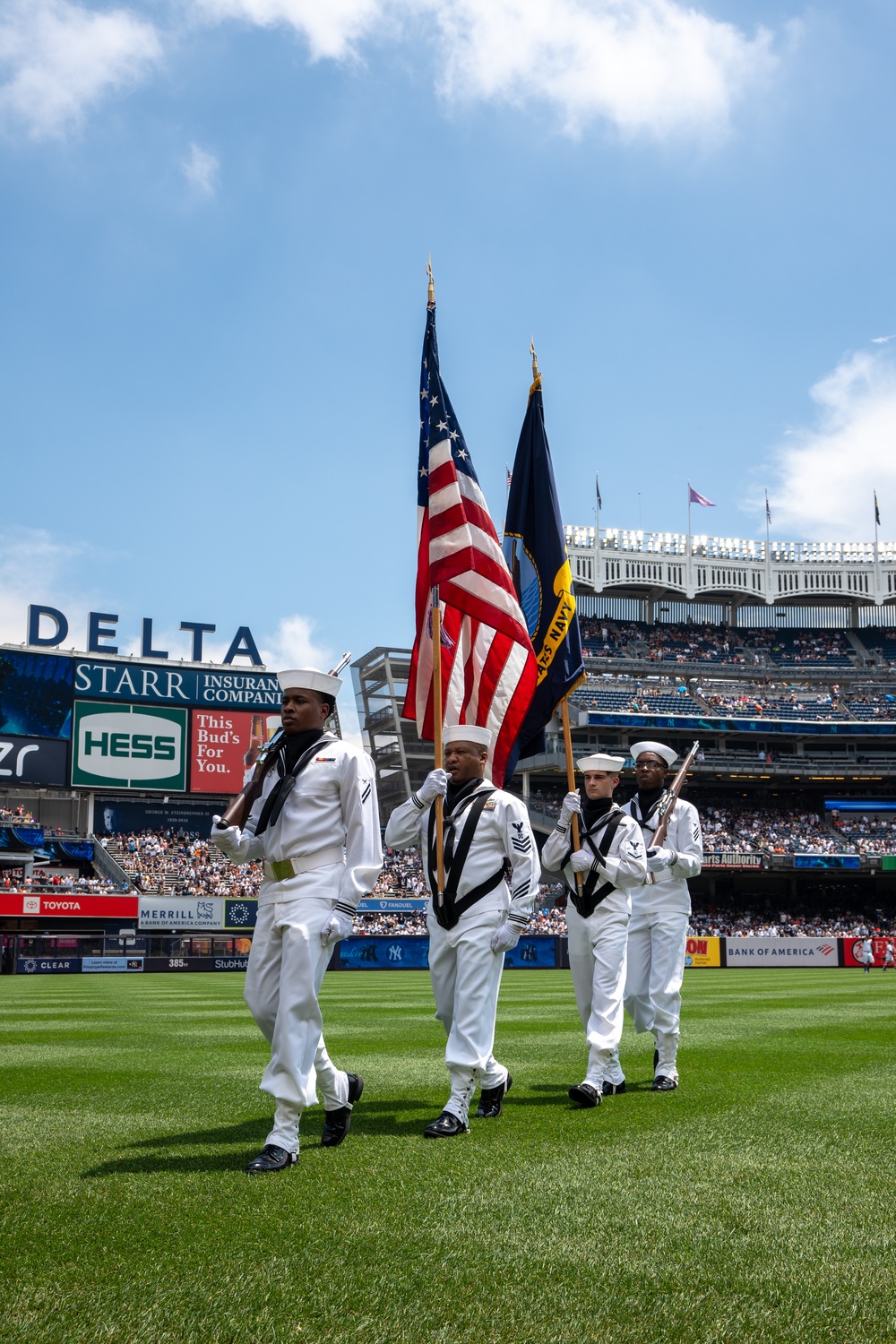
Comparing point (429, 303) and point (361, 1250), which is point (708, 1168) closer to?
point (361, 1250)

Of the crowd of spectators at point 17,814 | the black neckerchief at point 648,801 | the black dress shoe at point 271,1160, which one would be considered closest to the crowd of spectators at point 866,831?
the crowd of spectators at point 17,814

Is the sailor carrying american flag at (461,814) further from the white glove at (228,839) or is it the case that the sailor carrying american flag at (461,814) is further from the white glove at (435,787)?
the white glove at (228,839)

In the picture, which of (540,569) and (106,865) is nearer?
(540,569)

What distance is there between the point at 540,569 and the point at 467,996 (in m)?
5.75

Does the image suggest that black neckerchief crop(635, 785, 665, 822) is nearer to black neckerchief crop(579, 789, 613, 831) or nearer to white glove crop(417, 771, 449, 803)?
black neckerchief crop(579, 789, 613, 831)

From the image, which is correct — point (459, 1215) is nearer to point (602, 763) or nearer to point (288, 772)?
point (288, 772)

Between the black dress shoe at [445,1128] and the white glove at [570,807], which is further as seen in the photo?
the white glove at [570,807]

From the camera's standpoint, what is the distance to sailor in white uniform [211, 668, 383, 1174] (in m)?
6.02

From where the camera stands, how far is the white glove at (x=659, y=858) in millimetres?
8953

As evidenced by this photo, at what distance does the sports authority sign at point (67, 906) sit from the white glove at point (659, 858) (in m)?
43.1

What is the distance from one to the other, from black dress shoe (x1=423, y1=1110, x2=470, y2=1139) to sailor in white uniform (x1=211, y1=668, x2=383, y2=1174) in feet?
1.53

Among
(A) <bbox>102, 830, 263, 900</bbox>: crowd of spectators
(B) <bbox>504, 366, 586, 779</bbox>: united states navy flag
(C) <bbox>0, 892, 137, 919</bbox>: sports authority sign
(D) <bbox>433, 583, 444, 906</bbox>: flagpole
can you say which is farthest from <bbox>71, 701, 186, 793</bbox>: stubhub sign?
(D) <bbox>433, 583, 444, 906</bbox>: flagpole

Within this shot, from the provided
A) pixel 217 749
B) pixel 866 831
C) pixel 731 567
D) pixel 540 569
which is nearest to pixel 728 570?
pixel 731 567

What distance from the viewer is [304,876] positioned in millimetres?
6336
